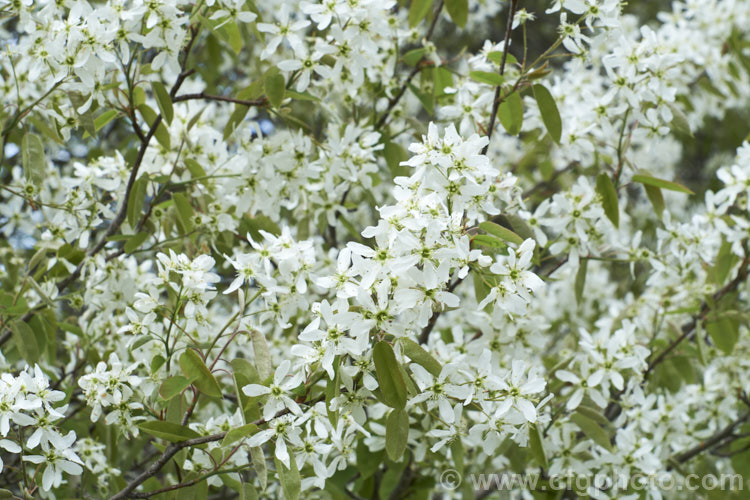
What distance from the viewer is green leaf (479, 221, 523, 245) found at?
213 cm

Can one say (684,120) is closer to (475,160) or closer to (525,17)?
(525,17)

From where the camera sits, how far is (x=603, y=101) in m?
3.03

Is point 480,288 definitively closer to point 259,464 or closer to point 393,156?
point 259,464

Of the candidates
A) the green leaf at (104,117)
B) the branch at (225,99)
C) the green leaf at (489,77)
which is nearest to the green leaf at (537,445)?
the green leaf at (489,77)

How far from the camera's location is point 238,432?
77.9 inches

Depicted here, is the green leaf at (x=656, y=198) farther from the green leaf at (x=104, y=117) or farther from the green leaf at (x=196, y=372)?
the green leaf at (x=104, y=117)

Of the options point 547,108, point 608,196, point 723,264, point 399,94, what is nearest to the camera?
point 547,108

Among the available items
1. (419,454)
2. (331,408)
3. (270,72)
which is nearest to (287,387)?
(331,408)

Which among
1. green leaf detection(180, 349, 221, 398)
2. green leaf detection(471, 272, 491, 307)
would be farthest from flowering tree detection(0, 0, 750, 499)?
green leaf detection(471, 272, 491, 307)

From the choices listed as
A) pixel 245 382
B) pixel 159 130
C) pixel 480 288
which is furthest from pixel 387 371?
pixel 159 130

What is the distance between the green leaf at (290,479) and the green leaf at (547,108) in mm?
1506

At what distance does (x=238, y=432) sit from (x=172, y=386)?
→ 306 mm

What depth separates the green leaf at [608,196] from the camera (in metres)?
2.91

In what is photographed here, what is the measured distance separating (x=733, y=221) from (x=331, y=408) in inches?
90.9
